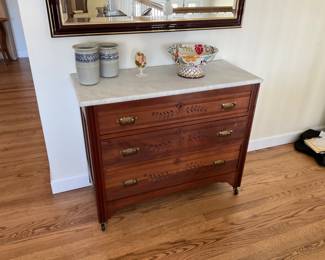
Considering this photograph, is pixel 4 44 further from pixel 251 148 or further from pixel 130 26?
pixel 251 148

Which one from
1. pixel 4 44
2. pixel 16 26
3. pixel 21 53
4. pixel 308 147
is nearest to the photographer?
pixel 308 147

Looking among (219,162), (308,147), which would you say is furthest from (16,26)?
(308,147)

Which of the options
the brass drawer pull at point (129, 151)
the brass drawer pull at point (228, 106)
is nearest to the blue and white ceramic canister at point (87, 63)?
the brass drawer pull at point (129, 151)

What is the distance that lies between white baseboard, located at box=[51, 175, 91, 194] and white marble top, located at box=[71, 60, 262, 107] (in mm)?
747

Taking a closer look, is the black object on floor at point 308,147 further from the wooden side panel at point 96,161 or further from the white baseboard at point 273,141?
the wooden side panel at point 96,161

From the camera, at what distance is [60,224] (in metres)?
1.73

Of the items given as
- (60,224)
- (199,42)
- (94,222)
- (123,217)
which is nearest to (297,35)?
(199,42)

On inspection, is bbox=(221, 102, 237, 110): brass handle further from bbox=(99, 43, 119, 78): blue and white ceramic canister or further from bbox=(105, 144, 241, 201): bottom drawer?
bbox=(99, 43, 119, 78): blue and white ceramic canister

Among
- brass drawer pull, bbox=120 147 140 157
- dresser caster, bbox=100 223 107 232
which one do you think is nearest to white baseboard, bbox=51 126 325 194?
dresser caster, bbox=100 223 107 232

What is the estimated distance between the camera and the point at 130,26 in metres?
1.61

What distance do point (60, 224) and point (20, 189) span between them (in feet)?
1.59

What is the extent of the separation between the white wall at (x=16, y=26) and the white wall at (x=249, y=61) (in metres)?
3.79

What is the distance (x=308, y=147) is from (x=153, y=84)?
1.63 meters

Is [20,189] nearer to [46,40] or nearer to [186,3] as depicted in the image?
[46,40]
